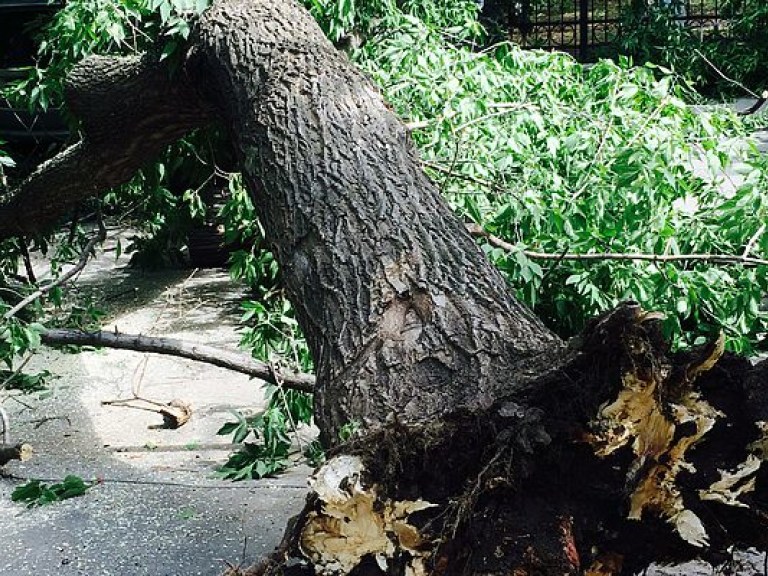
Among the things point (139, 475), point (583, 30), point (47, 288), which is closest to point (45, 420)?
point (47, 288)

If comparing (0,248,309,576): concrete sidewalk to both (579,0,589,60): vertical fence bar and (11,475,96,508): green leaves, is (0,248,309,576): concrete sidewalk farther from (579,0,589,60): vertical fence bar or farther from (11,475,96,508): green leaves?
(579,0,589,60): vertical fence bar

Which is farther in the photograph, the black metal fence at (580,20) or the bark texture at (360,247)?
the black metal fence at (580,20)

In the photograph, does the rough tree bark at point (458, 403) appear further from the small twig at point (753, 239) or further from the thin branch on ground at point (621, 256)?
the small twig at point (753, 239)

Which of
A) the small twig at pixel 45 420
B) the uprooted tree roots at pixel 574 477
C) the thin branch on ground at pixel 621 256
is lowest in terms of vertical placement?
the small twig at pixel 45 420

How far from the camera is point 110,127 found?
4496mm

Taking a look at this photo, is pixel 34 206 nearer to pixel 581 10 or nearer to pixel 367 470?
pixel 367 470

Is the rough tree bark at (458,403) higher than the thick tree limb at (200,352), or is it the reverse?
the rough tree bark at (458,403)

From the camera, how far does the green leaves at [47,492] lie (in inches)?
145

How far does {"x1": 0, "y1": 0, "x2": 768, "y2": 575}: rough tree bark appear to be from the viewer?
78.7 inches

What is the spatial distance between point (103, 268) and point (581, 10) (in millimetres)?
7594

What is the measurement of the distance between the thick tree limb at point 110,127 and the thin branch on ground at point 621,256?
1.19 m

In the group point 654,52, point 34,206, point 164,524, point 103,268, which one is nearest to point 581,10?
point 654,52

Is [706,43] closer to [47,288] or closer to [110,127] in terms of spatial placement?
[110,127]

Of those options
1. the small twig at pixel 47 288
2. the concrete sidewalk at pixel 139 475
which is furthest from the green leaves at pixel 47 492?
the small twig at pixel 47 288
